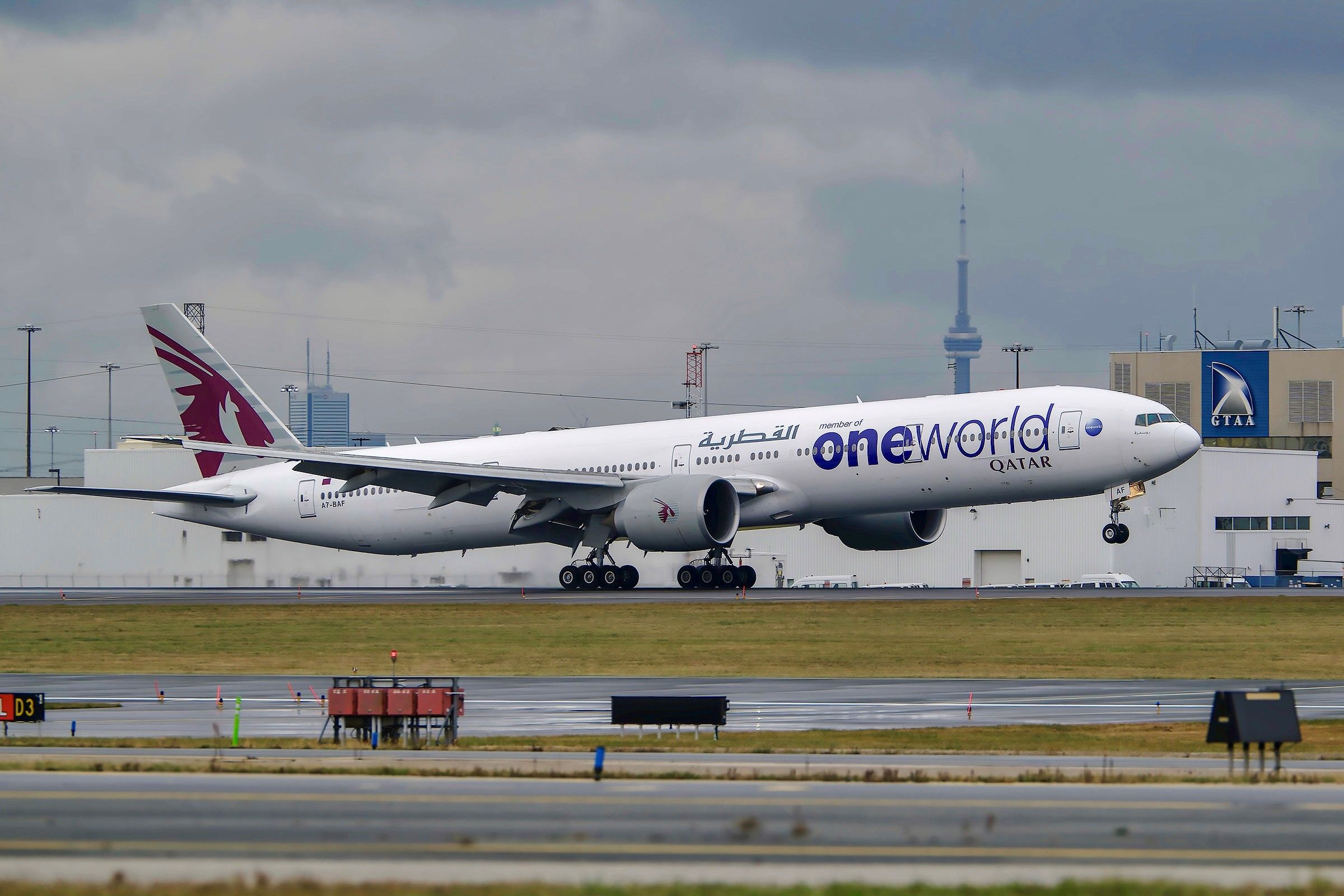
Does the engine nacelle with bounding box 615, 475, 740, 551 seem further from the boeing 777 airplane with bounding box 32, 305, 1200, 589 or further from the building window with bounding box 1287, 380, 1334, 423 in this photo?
the building window with bounding box 1287, 380, 1334, 423

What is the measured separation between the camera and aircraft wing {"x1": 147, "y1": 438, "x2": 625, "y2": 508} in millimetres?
53625

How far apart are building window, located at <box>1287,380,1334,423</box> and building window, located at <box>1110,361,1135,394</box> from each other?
431 inches

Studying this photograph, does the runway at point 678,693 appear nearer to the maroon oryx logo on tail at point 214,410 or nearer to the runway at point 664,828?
the runway at point 664,828

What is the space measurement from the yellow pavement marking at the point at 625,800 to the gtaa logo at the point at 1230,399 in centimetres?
10513

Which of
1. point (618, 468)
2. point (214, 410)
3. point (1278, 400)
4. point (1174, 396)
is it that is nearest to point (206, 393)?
point (214, 410)

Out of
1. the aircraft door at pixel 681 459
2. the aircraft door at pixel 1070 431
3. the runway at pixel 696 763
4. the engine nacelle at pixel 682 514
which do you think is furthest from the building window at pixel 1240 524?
the runway at pixel 696 763

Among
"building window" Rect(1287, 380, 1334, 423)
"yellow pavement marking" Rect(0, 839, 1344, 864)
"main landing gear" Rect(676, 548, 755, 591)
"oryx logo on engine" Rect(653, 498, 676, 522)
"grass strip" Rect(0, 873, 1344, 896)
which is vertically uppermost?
"building window" Rect(1287, 380, 1334, 423)

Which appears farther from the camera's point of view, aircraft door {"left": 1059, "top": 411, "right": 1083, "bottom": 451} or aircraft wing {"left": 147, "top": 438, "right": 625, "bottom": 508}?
aircraft wing {"left": 147, "top": 438, "right": 625, "bottom": 508}

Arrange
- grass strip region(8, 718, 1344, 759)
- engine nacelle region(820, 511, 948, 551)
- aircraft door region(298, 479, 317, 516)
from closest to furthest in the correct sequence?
grass strip region(8, 718, 1344, 759) < engine nacelle region(820, 511, 948, 551) < aircraft door region(298, 479, 317, 516)

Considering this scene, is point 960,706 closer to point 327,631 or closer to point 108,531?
point 327,631

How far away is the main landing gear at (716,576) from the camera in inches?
2170

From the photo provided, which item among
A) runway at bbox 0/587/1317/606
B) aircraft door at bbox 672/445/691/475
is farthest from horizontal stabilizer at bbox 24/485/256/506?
aircraft door at bbox 672/445/691/475

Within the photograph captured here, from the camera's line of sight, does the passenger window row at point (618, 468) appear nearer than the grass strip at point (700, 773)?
No

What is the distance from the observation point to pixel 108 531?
7519 centimetres
